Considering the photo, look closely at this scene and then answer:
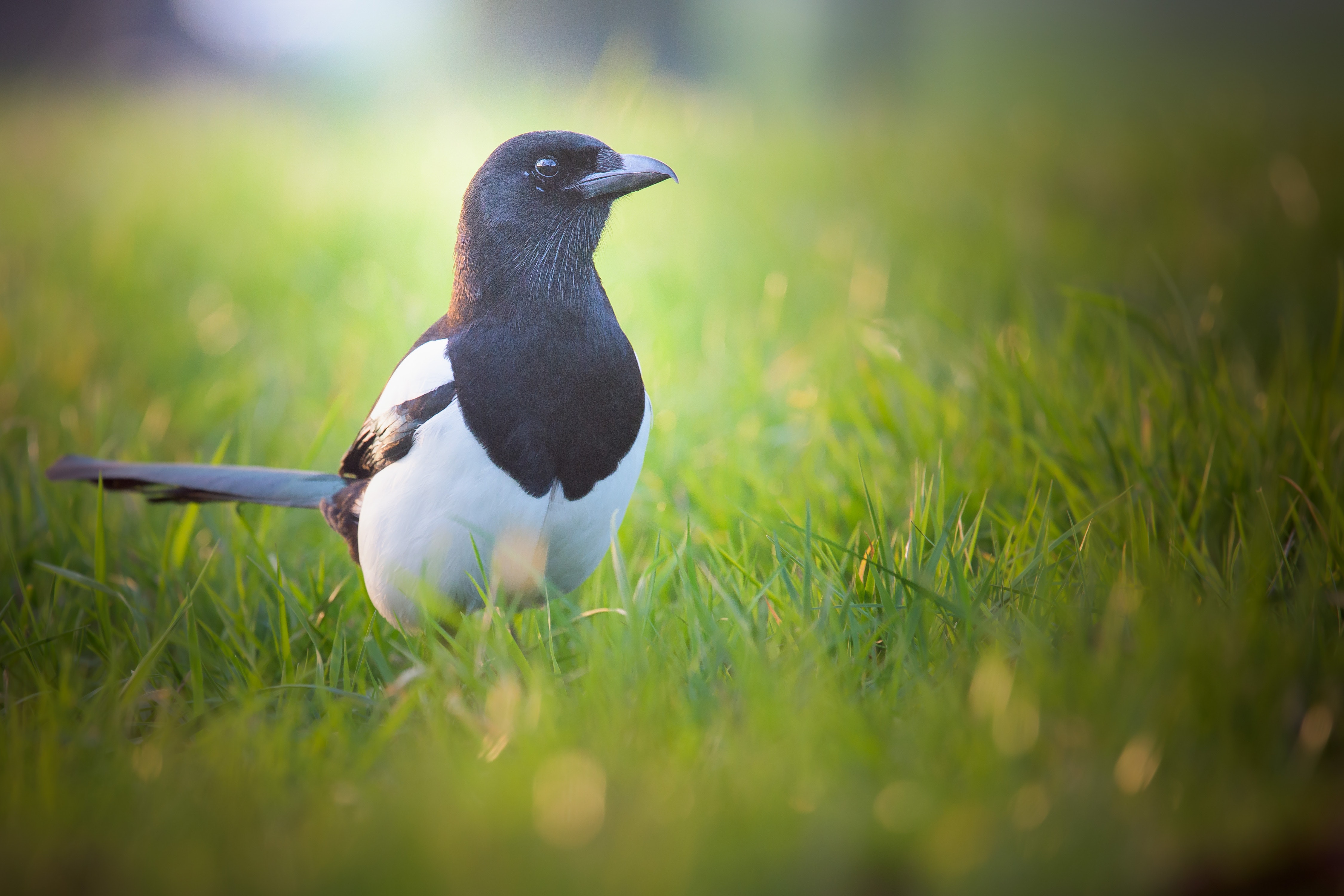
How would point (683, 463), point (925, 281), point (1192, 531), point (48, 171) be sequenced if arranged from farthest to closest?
point (48, 171)
point (925, 281)
point (683, 463)
point (1192, 531)

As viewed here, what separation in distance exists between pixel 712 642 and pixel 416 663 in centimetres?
66

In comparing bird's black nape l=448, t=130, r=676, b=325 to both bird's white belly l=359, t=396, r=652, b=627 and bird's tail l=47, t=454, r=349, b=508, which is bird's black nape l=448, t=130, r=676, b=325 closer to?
bird's white belly l=359, t=396, r=652, b=627

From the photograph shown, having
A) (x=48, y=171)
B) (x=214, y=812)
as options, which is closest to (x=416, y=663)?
(x=214, y=812)

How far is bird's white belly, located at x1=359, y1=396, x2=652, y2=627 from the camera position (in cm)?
195

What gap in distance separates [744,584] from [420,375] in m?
0.90

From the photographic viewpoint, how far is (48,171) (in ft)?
22.6

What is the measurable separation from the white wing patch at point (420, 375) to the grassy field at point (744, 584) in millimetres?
529

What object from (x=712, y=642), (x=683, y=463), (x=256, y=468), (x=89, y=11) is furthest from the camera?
(x=89, y=11)

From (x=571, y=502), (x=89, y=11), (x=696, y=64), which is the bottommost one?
(x=571, y=502)

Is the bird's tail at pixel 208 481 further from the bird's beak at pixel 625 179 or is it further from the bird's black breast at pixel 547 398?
the bird's beak at pixel 625 179

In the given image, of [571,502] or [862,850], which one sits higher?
[571,502]

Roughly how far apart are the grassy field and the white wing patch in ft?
1.74

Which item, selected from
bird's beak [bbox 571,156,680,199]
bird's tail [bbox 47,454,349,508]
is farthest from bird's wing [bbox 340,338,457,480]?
bird's beak [bbox 571,156,680,199]

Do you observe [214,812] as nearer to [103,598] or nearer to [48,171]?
[103,598]
